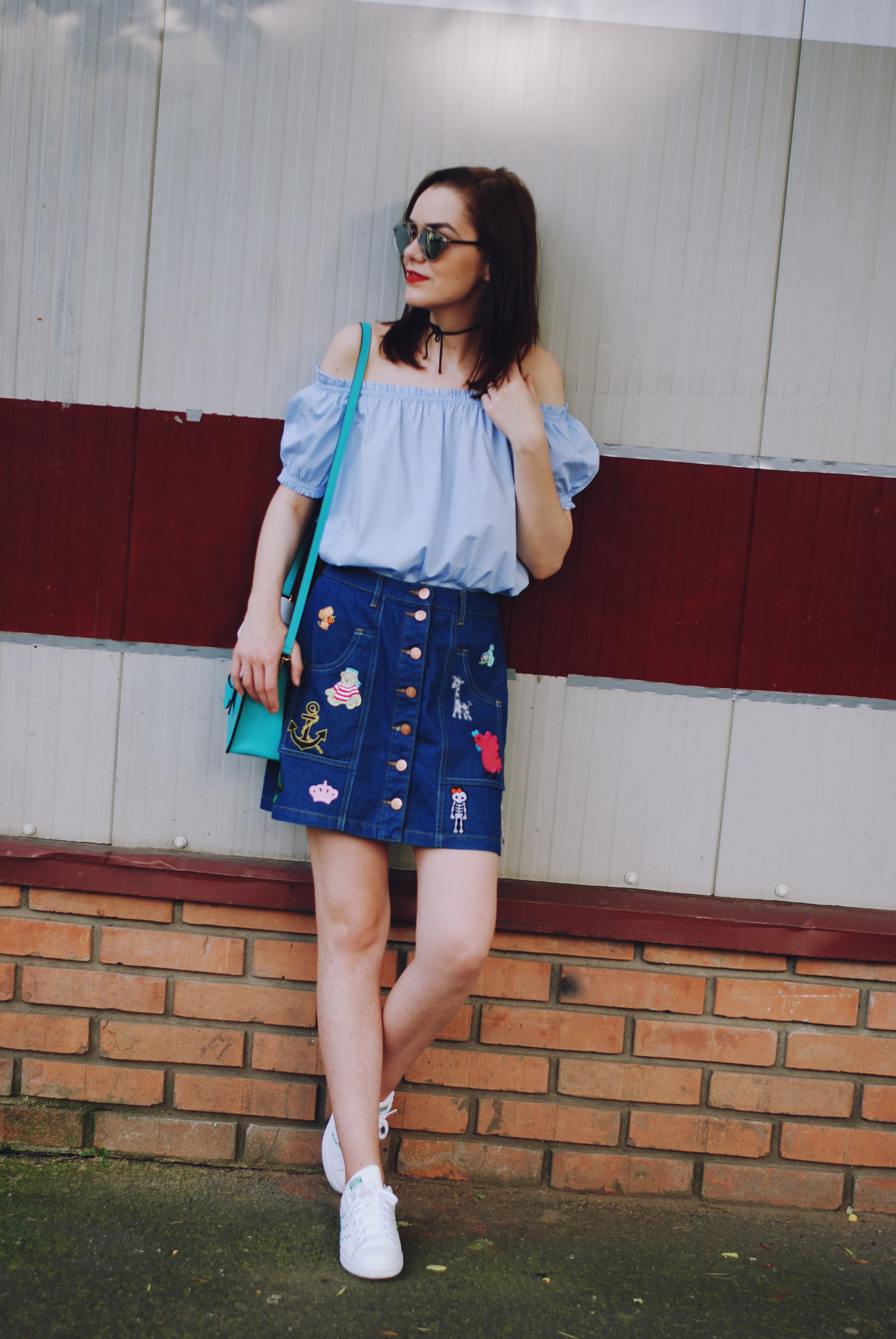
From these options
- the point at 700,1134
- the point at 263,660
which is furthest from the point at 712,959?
the point at 263,660

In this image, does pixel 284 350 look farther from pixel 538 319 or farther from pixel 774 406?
pixel 774 406

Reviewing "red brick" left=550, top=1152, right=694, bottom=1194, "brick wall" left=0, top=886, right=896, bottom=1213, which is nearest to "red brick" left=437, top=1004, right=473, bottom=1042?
"brick wall" left=0, top=886, right=896, bottom=1213

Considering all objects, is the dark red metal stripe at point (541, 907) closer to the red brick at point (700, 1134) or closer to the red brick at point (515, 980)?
the red brick at point (515, 980)

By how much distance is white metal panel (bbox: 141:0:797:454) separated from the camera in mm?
2254

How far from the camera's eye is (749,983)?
2.38 metres

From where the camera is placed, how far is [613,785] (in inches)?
93.7

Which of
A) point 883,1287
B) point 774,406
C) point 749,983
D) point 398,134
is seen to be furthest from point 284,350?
point 883,1287

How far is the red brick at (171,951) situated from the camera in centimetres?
238

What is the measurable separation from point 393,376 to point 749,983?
1608mm

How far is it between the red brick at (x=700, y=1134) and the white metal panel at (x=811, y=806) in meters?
0.54

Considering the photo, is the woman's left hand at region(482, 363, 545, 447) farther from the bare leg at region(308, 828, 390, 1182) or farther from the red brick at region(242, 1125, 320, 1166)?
the red brick at region(242, 1125, 320, 1166)

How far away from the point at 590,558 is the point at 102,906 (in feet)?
4.62

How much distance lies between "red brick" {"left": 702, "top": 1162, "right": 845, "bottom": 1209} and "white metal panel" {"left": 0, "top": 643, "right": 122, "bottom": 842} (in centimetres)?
166

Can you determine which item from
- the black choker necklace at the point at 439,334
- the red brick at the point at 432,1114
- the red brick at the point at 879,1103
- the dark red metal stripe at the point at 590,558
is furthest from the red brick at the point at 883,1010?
the black choker necklace at the point at 439,334
